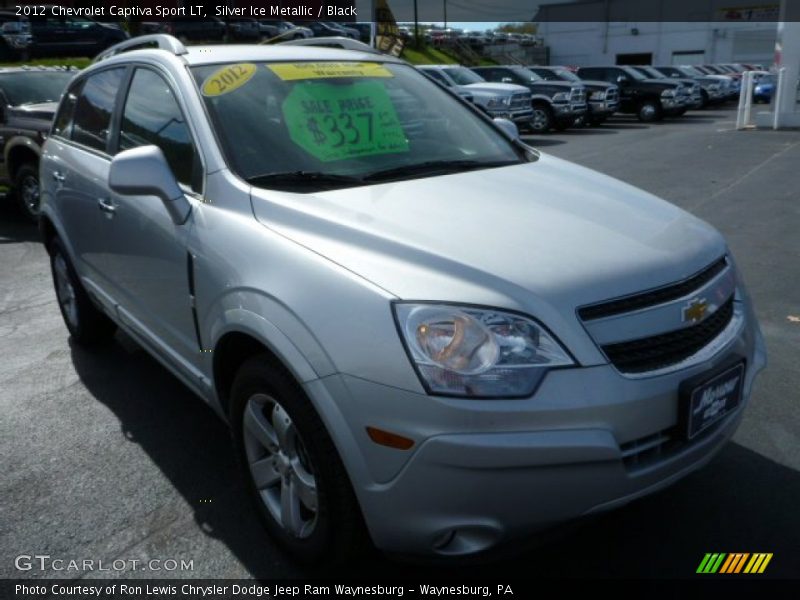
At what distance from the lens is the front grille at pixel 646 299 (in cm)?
220

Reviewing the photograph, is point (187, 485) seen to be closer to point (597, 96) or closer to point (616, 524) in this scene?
point (616, 524)

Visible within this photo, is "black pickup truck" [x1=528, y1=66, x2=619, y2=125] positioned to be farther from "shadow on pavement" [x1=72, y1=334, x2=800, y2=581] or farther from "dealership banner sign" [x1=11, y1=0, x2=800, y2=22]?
"shadow on pavement" [x1=72, y1=334, x2=800, y2=581]

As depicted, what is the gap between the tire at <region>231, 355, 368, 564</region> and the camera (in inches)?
90.7

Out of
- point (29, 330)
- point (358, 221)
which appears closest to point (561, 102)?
point (29, 330)

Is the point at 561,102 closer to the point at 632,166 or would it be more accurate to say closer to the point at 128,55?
the point at 632,166

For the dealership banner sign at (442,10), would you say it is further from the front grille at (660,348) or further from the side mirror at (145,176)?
the front grille at (660,348)

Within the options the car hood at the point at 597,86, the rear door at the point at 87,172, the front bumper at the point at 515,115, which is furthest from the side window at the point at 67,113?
the car hood at the point at 597,86

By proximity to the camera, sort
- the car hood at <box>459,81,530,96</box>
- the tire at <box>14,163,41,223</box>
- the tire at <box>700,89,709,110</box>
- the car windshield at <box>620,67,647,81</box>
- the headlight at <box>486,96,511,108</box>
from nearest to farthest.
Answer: the tire at <box>14,163,41,223</box> < the headlight at <box>486,96,511,108</box> < the car hood at <box>459,81,530,96</box> < the car windshield at <box>620,67,647,81</box> < the tire at <box>700,89,709,110</box>

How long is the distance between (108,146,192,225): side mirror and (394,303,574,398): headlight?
3.94 ft

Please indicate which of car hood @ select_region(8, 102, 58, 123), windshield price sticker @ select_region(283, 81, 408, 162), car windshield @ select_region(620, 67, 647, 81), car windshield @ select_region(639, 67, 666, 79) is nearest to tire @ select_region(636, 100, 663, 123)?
car windshield @ select_region(620, 67, 647, 81)

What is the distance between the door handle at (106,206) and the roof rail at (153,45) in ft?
2.49

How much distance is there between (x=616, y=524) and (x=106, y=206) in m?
2.68

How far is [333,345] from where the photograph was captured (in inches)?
86.5

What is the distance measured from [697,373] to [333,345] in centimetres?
109
